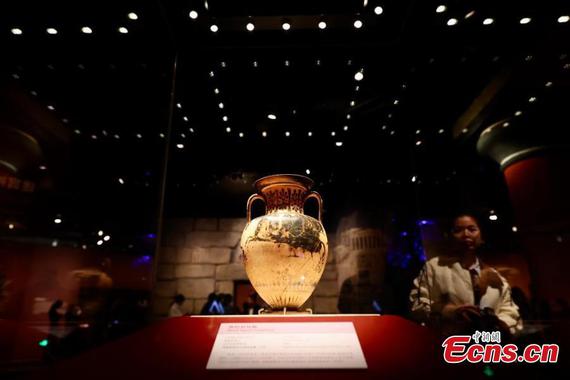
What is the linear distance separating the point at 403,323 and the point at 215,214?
2600 mm

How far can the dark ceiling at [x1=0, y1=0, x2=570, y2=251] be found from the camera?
1683 millimetres

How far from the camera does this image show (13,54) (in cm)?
189

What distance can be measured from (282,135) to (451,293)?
5.51 feet

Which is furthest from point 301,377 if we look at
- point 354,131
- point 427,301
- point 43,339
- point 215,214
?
point 215,214

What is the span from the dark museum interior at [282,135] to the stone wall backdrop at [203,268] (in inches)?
8.1

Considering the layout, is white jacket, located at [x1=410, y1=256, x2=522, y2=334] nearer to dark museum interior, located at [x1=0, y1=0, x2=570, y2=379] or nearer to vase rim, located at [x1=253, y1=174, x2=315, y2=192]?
dark museum interior, located at [x1=0, y1=0, x2=570, y2=379]

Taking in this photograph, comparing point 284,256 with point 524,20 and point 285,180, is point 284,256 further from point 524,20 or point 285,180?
point 524,20

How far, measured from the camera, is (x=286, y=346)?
2.65ft

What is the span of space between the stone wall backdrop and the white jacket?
6.37ft

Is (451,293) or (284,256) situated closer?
(284,256)

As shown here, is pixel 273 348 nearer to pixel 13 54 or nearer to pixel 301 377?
pixel 301 377

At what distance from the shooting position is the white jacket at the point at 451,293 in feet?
5.67

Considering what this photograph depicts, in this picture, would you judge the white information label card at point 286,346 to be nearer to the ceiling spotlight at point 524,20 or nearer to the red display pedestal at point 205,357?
the red display pedestal at point 205,357

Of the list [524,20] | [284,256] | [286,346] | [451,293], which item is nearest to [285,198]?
[284,256]
